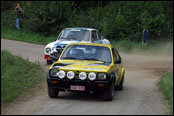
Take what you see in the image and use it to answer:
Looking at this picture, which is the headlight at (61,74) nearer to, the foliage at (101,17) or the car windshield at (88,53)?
the car windshield at (88,53)

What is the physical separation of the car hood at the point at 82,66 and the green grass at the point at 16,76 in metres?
1.46

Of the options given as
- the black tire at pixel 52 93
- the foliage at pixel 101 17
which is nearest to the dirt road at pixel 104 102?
the black tire at pixel 52 93

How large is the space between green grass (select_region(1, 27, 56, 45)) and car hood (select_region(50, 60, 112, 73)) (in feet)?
54.1

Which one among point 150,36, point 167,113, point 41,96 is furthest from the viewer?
point 150,36

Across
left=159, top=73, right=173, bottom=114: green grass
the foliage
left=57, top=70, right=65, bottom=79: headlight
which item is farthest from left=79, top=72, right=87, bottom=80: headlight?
the foliage

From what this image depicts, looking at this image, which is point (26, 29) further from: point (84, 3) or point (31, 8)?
point (84, 3)

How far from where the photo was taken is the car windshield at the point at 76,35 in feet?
62.6

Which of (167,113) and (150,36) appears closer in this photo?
(167,113)

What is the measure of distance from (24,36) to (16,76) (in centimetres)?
1594

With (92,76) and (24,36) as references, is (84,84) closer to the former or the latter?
(92,76)

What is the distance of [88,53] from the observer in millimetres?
12500

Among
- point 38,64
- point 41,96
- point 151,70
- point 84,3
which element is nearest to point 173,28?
point 84,3

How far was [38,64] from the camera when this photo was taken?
60.9ft

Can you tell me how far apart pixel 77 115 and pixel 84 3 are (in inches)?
1077
